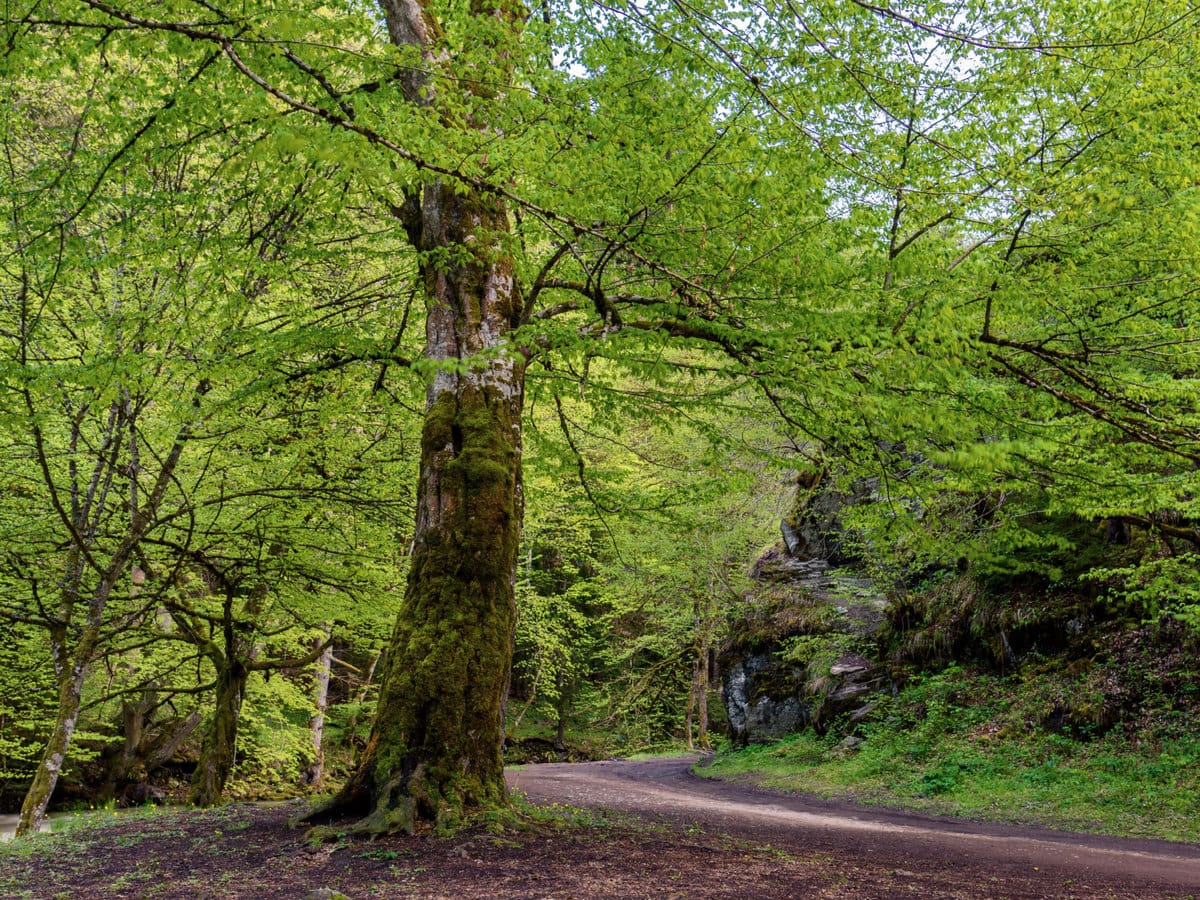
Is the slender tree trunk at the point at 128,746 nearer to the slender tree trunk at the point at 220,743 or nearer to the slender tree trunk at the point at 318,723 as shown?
the slender tree trunk at the point at 318,723

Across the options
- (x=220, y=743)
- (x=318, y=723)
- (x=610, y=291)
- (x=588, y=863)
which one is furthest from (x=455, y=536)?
(x=318, y=723)

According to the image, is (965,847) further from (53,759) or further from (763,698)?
(763,698)

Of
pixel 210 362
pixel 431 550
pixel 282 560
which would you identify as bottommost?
pixel 431 550

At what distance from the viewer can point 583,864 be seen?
13.0 feet

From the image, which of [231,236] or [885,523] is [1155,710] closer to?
[885,523]

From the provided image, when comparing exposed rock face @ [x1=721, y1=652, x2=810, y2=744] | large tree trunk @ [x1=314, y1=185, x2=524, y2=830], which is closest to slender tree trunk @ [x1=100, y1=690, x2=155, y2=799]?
large tree trunk @ [x1=314, y1=185, x2=524, y2=830]

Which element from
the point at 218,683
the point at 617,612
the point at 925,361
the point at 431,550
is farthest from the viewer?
the point at 617,612

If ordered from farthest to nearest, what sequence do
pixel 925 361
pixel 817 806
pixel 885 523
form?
pixel 817 806 < pixel 885 523 < pixel 925 361

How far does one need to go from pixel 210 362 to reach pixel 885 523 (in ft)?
18.4

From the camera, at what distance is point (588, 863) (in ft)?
13.1

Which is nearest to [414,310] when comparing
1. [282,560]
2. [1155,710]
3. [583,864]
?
[282,560]

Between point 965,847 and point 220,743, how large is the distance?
8036 mm

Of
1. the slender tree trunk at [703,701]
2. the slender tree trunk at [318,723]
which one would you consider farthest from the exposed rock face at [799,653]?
the slender tree trunk at [318,723]

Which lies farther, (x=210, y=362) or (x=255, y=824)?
(x=210, y=362)
